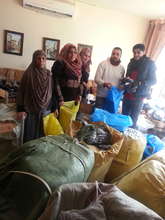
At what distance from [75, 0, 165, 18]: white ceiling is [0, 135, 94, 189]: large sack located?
3.28m

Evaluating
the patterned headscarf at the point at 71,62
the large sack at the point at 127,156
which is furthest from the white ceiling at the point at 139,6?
the large sack at the point at 127,156

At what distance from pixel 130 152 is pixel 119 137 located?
0.21 meters

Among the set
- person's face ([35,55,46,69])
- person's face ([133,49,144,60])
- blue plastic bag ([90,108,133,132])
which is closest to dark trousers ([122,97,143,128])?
person's face ([133,49,144,60])

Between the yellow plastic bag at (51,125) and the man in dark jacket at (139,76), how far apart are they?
3.49 ft

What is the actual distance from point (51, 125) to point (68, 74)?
58cm

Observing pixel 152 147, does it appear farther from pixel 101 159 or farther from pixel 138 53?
pixel 138 53

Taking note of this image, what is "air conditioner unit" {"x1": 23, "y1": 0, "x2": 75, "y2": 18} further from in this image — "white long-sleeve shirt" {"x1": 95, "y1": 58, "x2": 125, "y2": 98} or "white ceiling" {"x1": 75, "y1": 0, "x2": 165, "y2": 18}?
"white long-sleeve shirt" {"x1": 95, "y1": 58, "x2": 125, "y2": 98}

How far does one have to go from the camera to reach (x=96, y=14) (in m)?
4.15

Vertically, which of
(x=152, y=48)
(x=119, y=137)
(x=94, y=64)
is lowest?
(x=119, y=137)

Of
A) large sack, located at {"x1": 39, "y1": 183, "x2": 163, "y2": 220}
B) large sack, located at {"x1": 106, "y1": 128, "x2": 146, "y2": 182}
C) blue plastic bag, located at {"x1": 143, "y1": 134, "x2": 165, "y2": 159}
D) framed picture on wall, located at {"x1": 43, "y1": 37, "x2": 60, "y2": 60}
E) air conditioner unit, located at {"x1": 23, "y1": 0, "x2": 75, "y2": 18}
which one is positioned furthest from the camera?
framed picture on wall, located at {"x1": 43, "y1": 37, "x2": 60, "y2": 60}

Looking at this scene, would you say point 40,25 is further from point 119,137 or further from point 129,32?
point 119,137

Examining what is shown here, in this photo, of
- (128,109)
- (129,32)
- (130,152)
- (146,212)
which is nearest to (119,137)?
(130,152)

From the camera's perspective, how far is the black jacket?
221 centimetres

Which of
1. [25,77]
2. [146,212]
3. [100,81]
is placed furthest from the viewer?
[100,81]
